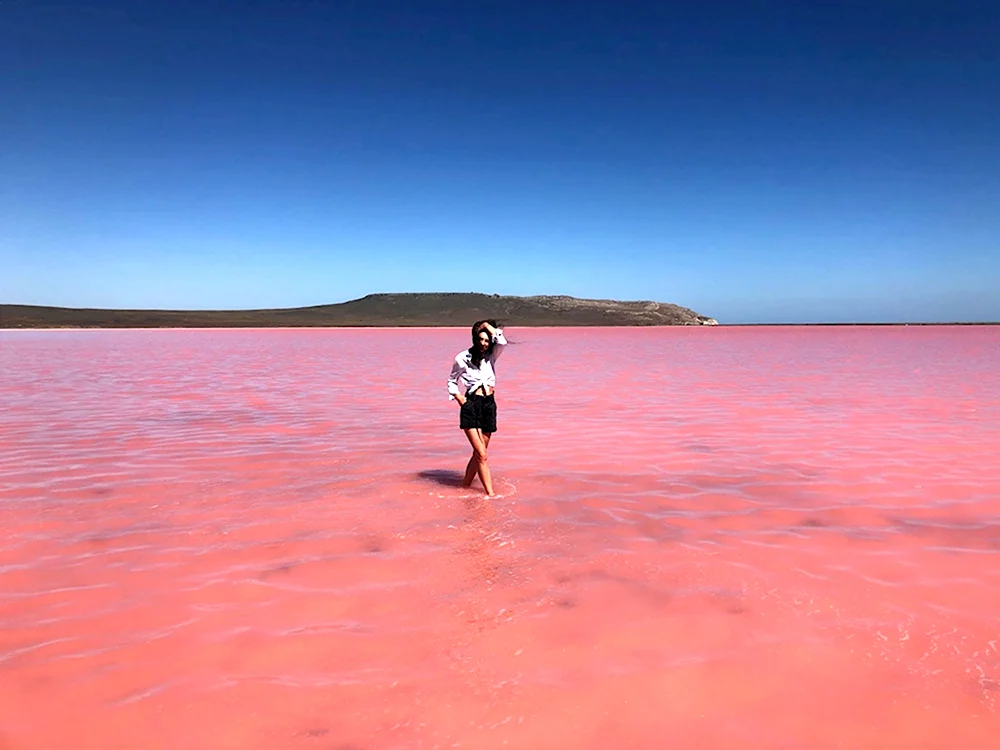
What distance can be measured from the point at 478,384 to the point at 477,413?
30cm

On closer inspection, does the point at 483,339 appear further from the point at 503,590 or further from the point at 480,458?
the point at 503,590

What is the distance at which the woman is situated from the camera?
6.47 metres

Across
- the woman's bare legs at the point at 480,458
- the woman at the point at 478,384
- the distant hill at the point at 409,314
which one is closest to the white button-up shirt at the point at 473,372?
the woman at the point at 478,384

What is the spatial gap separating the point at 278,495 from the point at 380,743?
4.02m

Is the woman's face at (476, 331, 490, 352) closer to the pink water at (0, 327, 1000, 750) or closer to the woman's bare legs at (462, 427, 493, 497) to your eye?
the woman's bare legs at (462, 427, 493, 497)

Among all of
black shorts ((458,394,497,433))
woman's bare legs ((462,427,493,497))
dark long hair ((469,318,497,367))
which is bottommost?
woman's bare legs ((462,427,493,497))

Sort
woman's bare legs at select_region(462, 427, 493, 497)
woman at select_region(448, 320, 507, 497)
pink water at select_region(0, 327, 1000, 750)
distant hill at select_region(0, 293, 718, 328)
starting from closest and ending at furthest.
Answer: pink water at select_region(0, 327, 1000, 750), woman's bare legs at select_region(462, 427, 493, 497), woman at select_region(448, 320, 507, 497), distant hill at select_region(0, 293, 718, 328)

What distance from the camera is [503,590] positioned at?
4.16 metres

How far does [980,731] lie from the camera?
9.12ft

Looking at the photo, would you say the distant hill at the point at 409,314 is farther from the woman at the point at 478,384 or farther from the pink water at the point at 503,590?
the woman at the point at 478,384

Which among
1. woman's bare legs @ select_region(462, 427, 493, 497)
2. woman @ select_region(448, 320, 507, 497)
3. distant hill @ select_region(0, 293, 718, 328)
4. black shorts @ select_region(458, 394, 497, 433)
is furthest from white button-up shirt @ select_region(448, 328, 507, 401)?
distant hill @ select_region(0, 293, 718, 328)

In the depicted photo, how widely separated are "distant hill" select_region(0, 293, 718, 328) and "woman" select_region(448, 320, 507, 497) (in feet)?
319

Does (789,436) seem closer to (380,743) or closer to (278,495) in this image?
(278,495)

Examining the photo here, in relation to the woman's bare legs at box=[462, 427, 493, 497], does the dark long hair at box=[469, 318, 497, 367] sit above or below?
above
